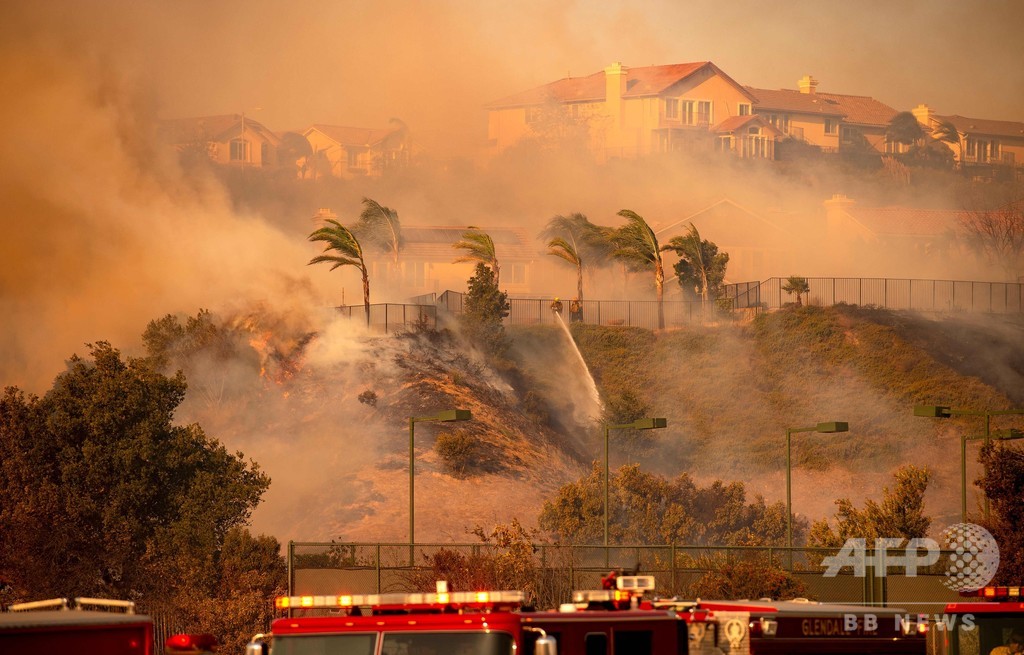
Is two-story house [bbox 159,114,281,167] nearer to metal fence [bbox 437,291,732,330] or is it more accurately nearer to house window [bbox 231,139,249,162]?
house window [bbox 231,139,249,162]

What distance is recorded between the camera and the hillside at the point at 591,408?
88.8 m

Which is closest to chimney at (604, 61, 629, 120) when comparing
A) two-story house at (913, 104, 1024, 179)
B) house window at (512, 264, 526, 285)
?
house window at (512, 264, 526, 285)

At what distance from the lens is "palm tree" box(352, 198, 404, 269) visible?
126 m

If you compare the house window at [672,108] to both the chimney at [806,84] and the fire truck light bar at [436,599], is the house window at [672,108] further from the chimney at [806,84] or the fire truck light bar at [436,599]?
the fire truck light bar at [436,599]

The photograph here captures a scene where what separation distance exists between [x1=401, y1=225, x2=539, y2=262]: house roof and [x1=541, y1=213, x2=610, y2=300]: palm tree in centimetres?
418

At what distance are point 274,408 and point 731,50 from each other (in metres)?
90.0

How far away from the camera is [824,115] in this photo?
6747 inches

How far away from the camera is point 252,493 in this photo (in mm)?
64000

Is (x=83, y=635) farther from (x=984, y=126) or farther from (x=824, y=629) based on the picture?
(x=984, y=126)

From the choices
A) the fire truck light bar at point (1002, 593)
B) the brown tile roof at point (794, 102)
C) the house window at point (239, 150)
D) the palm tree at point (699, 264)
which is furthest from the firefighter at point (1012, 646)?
the brown tile roof at point (794, 102)

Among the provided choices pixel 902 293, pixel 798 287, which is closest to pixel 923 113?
pixel 902 293

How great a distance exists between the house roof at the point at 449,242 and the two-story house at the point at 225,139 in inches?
756

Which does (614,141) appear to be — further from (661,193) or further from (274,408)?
(274,408)

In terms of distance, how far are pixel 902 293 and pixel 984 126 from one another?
46.5 m
